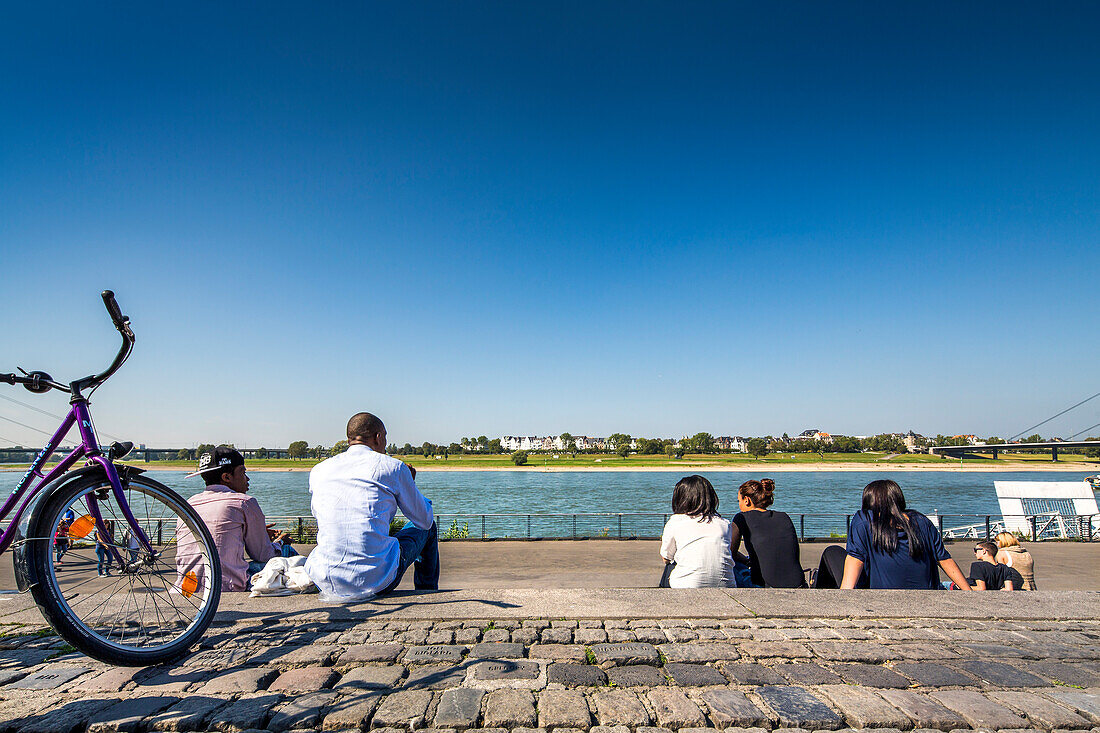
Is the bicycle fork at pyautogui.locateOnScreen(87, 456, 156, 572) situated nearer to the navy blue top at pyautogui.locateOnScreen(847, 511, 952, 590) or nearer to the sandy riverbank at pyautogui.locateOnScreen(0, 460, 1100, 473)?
the navy blue top at pyautogui.locateOnScreen(847, 511, 952, 590)

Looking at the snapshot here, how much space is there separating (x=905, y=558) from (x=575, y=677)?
9.30 feet

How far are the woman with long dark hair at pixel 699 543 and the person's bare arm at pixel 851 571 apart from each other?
2.52 feet

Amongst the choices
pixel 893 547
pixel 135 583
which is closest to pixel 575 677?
pixel 135 583

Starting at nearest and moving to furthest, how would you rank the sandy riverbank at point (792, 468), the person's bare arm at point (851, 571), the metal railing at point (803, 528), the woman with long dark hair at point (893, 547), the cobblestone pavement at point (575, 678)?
the cobblestone pavement at point (575, 678)
the woman with long dark hair at point (893, 547)
the person's bare arm at point (851, 571)
the metal railing at point (803, 528)
the sandy riverbank at point (792, 468)

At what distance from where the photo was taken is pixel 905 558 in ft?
14.3

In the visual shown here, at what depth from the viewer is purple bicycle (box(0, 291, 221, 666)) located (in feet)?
8.37

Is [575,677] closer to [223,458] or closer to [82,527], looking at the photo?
[82,527]

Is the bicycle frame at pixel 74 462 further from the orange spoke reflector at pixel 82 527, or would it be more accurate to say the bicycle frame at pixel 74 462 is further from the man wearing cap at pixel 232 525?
the man wearing cap at pixel 232 525

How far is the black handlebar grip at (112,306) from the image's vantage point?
116 inches

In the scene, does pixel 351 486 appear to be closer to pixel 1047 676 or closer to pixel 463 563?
pixel 1047 676

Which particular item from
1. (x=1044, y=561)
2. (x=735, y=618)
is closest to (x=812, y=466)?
(x=1044, y=561)

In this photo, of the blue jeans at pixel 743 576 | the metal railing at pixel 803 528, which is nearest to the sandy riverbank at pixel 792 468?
the metal railing at pixel 803 528

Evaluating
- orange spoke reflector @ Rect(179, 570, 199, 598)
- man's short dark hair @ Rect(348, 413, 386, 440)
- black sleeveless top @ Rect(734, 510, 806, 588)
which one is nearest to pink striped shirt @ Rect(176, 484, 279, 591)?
man's short dark hair @ Rect(348, 413, 386, 440)

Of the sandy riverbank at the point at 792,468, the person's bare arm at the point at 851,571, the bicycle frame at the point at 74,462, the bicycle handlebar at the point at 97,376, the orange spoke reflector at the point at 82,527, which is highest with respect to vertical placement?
the bicycle handlebar at the point at 97,376
